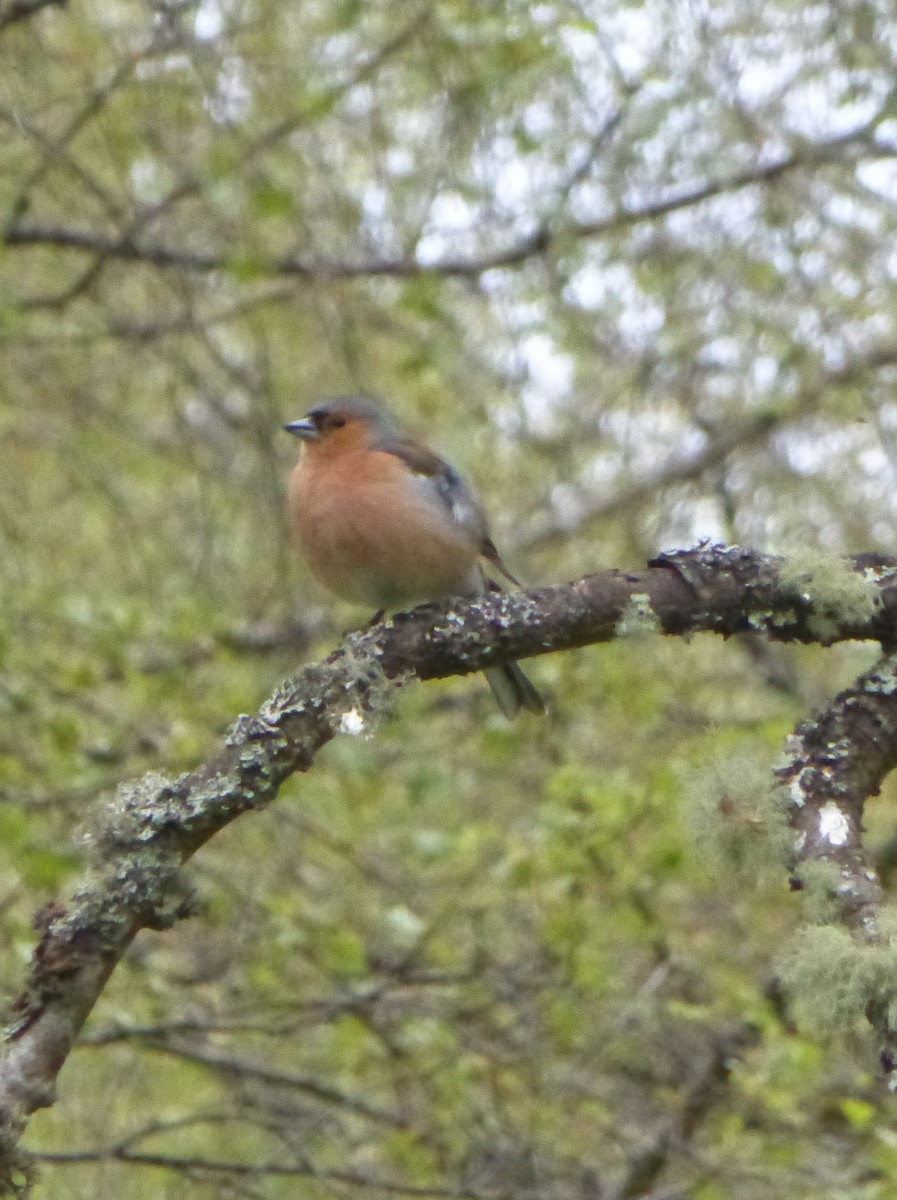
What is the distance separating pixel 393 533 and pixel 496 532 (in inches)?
105

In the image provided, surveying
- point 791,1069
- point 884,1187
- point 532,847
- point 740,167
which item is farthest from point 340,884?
point 740,167

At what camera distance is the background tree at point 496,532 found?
20.0ft

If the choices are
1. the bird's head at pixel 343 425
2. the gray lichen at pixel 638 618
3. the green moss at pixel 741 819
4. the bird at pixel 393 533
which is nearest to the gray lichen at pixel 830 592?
the gray lichen at pixel 638 618

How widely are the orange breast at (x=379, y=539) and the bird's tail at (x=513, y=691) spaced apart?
303mm

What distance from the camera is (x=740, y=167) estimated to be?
6.68 metres

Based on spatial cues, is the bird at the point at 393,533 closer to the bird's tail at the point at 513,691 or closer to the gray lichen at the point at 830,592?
the bird's tail at the point at 513,691

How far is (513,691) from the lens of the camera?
5164 millimetres

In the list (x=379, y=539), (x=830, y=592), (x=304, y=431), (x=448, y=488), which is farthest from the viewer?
(x=304, y=431)

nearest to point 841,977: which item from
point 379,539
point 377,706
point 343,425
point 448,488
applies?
point 377,706

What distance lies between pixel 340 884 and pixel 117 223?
2.81 metres

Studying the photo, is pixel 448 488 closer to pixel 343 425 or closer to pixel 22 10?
pixel 343 425

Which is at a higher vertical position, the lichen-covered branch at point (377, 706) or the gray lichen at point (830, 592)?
the gray lichen at point (830, 592)

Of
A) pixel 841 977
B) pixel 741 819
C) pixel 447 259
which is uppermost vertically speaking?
pixel 447 259

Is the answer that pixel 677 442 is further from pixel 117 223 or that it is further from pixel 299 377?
pixel 117 223
